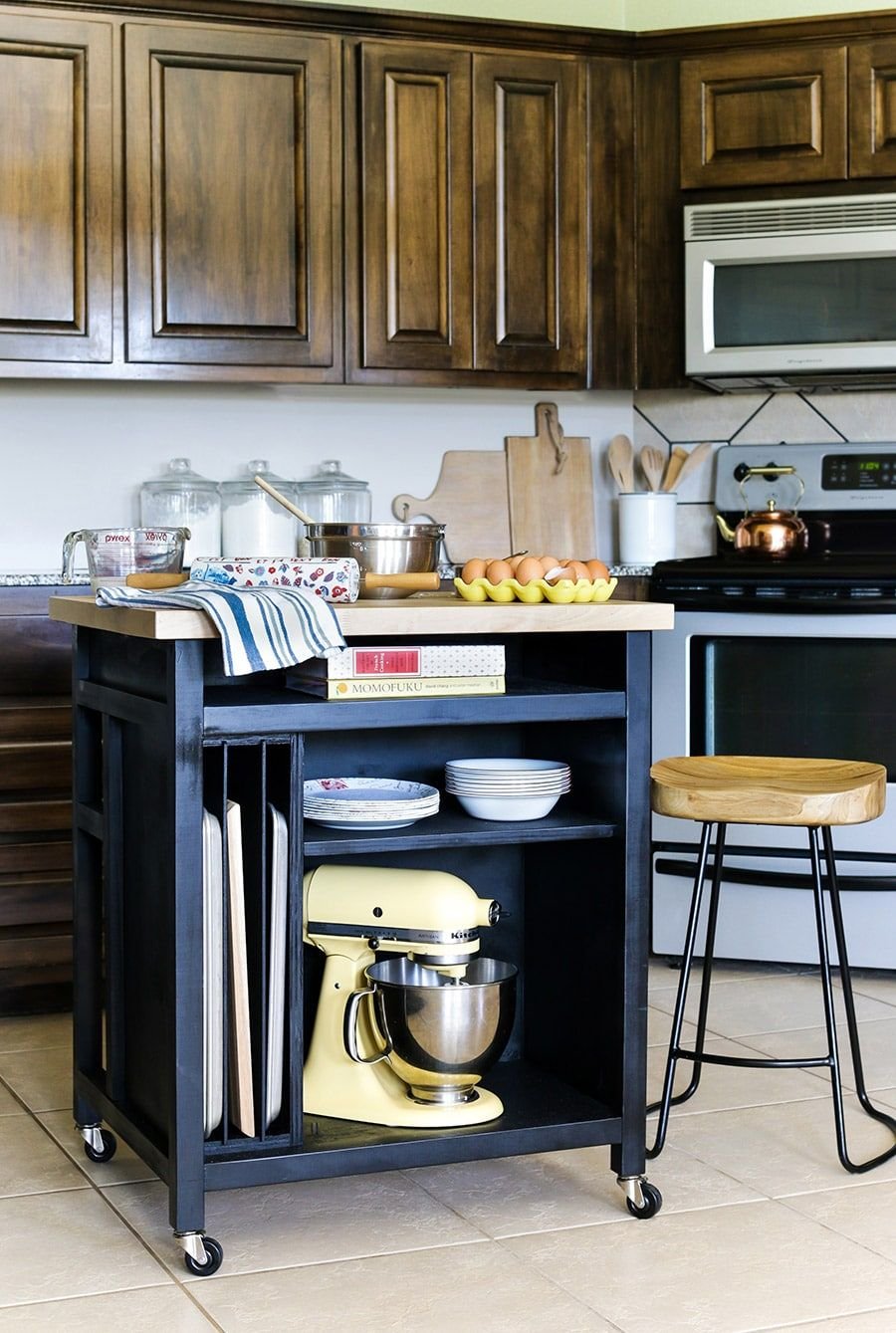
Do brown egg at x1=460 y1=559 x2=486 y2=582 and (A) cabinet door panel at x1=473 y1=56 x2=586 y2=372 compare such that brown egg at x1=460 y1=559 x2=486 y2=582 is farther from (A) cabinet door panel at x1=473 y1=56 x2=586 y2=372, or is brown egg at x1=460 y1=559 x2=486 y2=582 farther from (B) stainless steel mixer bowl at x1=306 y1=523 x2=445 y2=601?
(A) cabinet door panel at x1=473 y1=56 x2=586 y2=372

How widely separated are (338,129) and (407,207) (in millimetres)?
237

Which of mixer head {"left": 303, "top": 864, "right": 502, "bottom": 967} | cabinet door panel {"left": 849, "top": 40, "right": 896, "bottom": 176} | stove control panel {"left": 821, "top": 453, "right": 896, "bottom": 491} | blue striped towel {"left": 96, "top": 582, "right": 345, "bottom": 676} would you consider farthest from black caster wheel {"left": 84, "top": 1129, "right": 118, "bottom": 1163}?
cabinet door panel {"left": 849, "top": 40, "right": 896, "bottom": 176}

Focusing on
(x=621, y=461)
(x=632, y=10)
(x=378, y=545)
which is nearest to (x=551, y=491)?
(x=621, y=461)

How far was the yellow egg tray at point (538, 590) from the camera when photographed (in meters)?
2.16

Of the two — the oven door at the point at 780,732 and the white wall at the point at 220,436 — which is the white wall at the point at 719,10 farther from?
the oven door at the point at 780,732

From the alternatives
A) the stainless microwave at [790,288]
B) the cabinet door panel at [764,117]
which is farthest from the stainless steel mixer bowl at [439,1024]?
the cabinet door panel at [764,117]

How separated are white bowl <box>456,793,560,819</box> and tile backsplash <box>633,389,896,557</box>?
2.23 metres

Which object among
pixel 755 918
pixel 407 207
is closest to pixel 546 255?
pixel 407 207

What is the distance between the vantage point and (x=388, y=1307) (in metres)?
1.92

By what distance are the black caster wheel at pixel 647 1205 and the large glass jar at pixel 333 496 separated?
220 cm

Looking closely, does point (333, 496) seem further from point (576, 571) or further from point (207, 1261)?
point (207, 1261)

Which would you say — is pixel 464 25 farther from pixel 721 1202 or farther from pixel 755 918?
pixel 721 1202

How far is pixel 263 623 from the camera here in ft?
6.24

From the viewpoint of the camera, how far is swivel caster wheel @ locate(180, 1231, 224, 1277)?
199 centimetres
